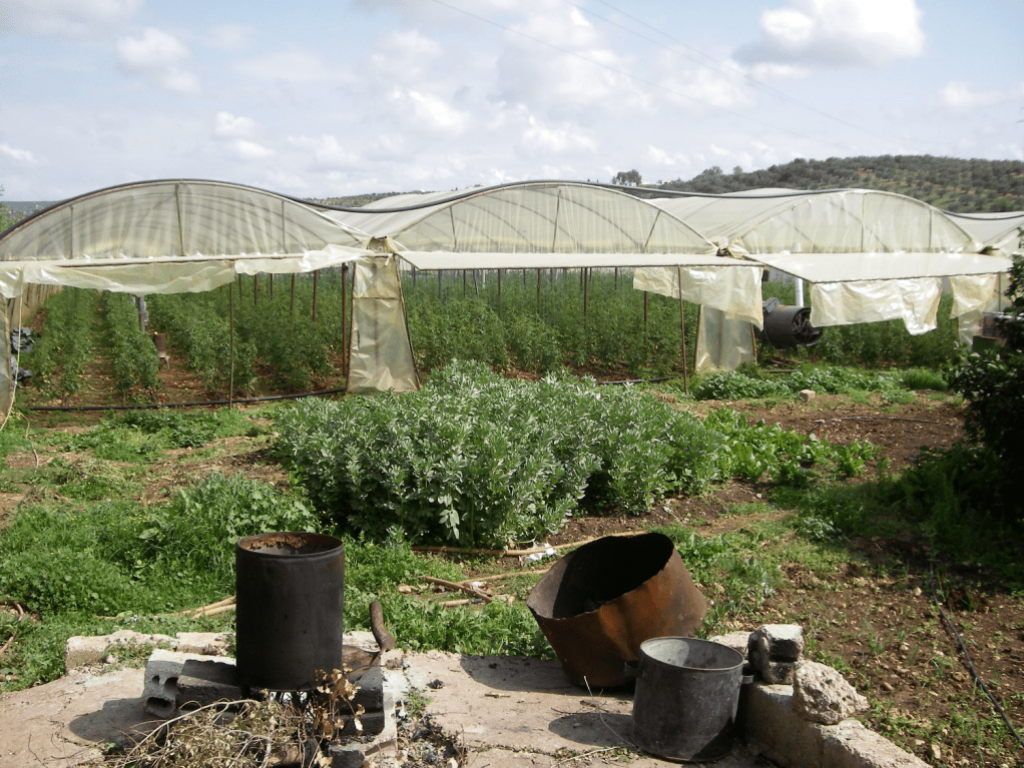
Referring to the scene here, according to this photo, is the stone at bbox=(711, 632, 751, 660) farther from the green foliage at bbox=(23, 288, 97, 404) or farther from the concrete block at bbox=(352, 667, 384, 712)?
the green foliage at bbox=(23, 288, 97, 404)

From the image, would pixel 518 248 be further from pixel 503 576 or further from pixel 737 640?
pixel 737 640

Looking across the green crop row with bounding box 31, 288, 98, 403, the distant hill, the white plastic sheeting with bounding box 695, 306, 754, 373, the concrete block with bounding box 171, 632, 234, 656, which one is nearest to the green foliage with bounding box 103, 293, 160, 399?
the green crop row with bounding box 31, 288, 98, 403

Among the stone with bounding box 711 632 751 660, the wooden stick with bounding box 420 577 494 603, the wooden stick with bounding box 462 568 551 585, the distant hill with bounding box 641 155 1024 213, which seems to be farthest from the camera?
the distant hill with bounding box 641 155 1024 213

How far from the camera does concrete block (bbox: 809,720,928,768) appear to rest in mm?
2986

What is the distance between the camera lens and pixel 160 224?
455 inches

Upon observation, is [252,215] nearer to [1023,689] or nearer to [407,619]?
[407,619]

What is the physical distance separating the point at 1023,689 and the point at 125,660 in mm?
4236

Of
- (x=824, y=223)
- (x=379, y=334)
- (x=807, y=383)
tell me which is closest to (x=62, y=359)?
(x=379, y=334)

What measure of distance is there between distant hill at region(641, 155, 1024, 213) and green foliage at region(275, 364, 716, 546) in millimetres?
39569

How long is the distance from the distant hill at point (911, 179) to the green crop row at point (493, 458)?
3922 centimetres

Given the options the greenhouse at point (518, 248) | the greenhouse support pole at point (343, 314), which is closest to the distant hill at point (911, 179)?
the greenhouse at point (518, 248)

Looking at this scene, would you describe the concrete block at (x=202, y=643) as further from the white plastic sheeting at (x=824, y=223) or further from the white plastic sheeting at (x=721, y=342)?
the white plastic sheeting at (x=824, y=223)

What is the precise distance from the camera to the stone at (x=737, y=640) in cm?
391

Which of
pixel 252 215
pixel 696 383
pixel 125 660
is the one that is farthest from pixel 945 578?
pixel 252 215
